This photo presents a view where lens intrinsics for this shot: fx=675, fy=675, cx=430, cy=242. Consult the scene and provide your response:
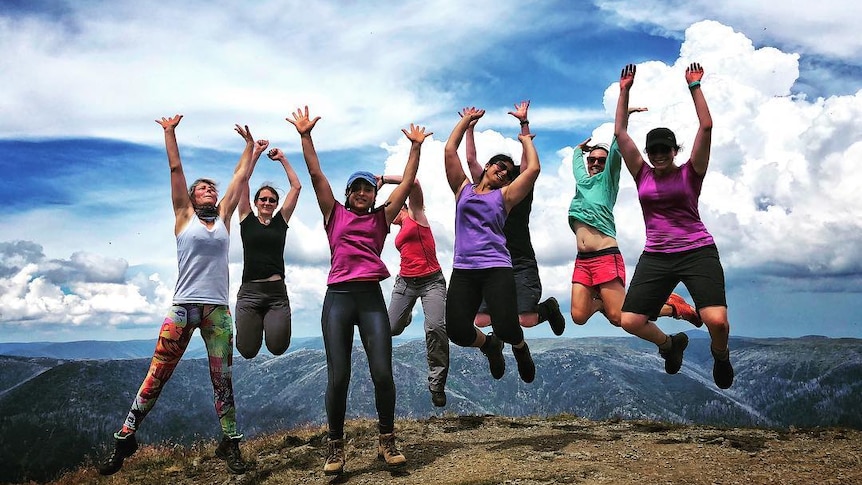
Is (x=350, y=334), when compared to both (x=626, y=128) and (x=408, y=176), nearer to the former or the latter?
(x=408, y=176)

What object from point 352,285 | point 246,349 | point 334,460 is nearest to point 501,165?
point 352,285

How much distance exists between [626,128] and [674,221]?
1.36 metres

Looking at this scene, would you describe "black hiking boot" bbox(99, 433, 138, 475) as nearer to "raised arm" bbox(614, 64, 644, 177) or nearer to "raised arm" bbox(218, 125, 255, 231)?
"raised arm" bbox(218, 125, 255, 231)

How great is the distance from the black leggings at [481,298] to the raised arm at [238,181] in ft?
9.86

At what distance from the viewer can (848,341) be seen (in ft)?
578

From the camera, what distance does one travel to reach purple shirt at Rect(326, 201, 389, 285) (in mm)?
7762

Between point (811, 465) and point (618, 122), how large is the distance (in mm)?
4799

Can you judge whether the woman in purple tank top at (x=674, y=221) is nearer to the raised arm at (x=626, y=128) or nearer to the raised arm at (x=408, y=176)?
the raised arm at (x=626, y=128)

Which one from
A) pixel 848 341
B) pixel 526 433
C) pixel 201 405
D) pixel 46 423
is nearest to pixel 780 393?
pixel 848 341

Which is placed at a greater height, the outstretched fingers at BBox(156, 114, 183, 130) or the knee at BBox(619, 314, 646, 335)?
the outstretched fingers at BBox(156, 114, 183, 130)

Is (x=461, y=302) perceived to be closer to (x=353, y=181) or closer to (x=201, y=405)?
(x=353, y=181)

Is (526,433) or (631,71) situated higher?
(631,71)

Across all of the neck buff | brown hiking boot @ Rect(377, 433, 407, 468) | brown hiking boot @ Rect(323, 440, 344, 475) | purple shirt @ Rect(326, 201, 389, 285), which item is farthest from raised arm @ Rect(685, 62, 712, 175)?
the neck buff

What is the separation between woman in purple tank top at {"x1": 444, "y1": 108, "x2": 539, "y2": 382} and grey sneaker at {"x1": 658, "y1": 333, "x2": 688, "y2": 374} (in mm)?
2823
